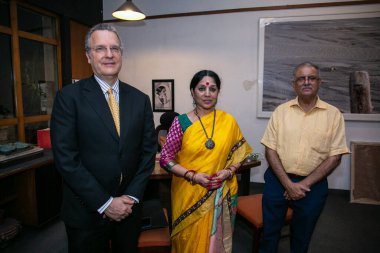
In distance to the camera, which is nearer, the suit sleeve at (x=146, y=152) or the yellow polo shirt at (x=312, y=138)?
the suit sleeve at (x=146, y=152)

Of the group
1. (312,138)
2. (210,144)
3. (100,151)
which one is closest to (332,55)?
(312,138)

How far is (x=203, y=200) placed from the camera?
1698 mm

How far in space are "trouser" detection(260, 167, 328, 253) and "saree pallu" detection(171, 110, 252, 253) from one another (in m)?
0.33

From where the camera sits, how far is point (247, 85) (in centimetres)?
A: 394

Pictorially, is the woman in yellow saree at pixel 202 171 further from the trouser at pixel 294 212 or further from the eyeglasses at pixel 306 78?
the eyeglasses at pixel 306 78

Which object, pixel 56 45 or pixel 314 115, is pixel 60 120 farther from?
pixel 56 45

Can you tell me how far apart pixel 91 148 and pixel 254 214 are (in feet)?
4.59

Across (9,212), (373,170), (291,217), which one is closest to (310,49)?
(373,170)

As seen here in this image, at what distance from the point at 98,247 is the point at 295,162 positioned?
1304 mm

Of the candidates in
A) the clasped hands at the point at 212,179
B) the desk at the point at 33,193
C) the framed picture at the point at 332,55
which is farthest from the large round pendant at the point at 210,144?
the framed picture at the point at 332,55

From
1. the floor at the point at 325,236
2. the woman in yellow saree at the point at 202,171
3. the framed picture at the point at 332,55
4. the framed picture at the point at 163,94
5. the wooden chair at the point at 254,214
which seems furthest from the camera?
the framed picture at the point at 163,94

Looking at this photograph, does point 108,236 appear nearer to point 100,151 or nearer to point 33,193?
point 100,151

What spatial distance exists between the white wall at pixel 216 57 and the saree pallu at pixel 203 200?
2.32 metres

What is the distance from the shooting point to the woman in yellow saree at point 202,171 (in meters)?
1.67
